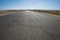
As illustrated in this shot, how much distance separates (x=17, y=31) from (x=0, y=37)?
998mm

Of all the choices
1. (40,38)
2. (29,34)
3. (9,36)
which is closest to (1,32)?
(9,36)

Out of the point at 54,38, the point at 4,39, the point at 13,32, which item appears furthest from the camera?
the point at 13,32

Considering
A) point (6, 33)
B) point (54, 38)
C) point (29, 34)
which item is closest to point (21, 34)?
point (29, 34)

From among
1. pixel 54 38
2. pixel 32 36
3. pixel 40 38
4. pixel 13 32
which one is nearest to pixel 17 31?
pixel 13 32

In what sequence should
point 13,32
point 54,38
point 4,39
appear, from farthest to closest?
1. point 13,32
2. point 54,38
3. point 4,39

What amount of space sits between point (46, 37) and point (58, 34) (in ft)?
3.00

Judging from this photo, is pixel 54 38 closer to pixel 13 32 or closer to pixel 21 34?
pixel 21 34

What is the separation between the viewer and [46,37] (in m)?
5.10

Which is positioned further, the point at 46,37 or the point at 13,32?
the point at 13,32

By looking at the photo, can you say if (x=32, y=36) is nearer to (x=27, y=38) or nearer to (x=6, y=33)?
(x=27, y=38)

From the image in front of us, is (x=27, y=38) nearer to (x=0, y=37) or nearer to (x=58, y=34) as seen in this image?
(x=0, y=37)

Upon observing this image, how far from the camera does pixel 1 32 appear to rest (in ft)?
18.3

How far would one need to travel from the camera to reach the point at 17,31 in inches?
224

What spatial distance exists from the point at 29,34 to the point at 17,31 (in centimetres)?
68
